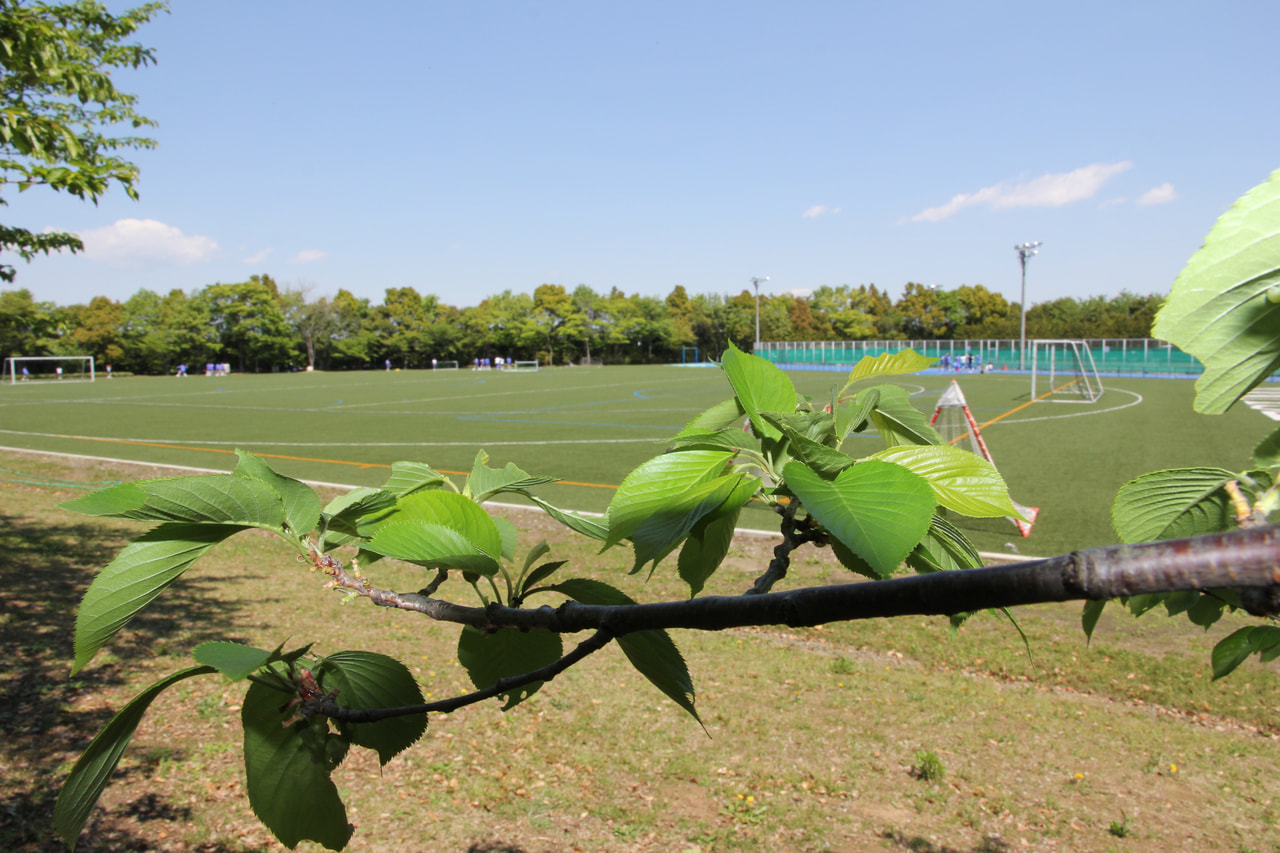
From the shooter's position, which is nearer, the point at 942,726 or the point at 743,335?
the point at 942,726

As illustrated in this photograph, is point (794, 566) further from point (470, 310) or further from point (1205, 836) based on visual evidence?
point (470, 310)

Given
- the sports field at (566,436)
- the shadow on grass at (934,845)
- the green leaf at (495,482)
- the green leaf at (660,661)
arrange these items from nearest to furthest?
the green leaf at (660,661)
the green leaf at (495,482)
the shadow on grass at (934,845)
the sports field at (566,436)

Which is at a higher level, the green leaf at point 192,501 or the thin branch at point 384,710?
the green leaf at point 192,501

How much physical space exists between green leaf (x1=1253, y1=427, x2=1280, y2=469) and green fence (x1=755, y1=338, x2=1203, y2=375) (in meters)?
38.6

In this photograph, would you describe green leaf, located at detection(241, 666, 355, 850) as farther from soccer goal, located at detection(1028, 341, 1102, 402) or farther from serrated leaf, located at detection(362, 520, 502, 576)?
soccer goal, located at detection(1028, 341, 1102, 402)

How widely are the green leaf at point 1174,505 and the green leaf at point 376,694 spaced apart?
833 millimetres

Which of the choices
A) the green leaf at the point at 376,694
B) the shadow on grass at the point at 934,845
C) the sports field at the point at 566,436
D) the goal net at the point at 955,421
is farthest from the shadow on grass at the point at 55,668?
the goal net at the point at 955,421

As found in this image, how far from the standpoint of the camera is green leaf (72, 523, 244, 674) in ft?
2.27

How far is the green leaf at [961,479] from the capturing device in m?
0.73

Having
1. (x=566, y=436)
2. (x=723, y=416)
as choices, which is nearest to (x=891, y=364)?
(x=723, y=416)

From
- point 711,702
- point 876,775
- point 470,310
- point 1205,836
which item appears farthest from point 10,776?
point 470,310

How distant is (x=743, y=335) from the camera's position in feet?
332

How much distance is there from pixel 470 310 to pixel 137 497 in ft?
336

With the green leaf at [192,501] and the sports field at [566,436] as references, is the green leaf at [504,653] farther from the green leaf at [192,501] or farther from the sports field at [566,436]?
the sports field at [566,436]
